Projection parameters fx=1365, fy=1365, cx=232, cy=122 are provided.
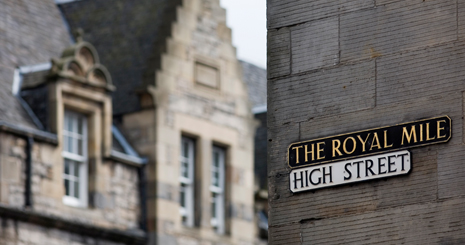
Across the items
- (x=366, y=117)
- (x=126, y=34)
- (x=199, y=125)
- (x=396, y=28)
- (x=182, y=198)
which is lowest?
(x=366, y=117)

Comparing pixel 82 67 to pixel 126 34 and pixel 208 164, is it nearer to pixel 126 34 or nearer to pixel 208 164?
pixel 126 34

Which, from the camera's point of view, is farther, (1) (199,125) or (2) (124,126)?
(1) (199,125)

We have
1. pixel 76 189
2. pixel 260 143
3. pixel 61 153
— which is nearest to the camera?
pixel 61 153

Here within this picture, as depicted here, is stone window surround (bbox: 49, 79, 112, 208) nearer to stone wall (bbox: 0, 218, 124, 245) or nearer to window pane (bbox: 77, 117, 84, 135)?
window pane (bbox: 77, 117, 84, 135)

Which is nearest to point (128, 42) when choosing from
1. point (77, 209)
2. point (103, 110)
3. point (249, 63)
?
point (103, 110)

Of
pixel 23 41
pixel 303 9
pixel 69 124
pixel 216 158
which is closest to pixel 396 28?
pixel 303 9

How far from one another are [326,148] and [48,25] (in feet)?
61.2

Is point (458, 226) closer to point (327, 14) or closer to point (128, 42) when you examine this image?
point (327, 14)

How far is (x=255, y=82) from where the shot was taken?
37.0 metres

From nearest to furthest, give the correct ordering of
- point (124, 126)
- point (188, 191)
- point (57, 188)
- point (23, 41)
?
point (57, 188)
point (23, 41)
point (124, 126)
point (188, 191)

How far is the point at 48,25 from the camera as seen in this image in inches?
1139

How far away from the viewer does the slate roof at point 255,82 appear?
35.8m

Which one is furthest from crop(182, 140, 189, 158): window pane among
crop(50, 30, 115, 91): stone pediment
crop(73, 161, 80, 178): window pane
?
crop(73, 161, 80, 178): window pane

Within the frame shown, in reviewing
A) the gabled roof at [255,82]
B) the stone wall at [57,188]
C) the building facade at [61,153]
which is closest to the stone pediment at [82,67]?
the building facade at [61,153]
